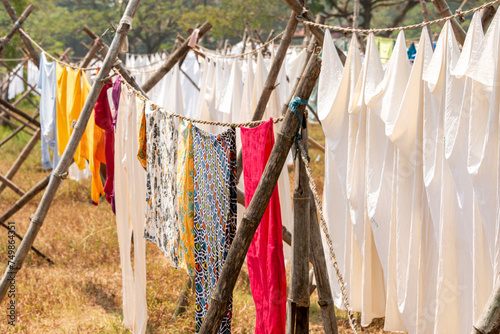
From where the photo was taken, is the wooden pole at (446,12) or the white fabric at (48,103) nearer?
the wooden pole at (446,12)

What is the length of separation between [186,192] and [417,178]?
0.96 metres

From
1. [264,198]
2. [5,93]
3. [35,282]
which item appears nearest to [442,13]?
[264,198]

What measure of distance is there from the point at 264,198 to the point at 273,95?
7.02 feet

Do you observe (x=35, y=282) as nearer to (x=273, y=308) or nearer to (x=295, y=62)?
(x=273, y=308)

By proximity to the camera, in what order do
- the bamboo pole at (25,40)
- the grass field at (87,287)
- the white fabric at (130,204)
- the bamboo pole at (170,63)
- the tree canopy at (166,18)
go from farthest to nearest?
the tree canopy at (166,18) → the bamboo pole at (25,40) → the bamboo pole at (170,63) → the grass field at (87,287) → the white fabric at (130,204)

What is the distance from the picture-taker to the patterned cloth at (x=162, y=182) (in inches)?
103

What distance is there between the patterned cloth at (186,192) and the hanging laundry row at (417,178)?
628mm

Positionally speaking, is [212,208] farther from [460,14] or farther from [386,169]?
[460,14]

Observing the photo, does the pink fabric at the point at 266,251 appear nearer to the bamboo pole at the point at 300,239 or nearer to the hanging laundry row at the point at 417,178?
the bamboo pole at the point at 300,239

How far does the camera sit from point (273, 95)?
411 centimetres

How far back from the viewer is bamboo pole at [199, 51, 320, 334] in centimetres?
205

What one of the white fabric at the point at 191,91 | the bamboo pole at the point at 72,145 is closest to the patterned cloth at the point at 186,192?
the bamboo pole at the point at 72,145

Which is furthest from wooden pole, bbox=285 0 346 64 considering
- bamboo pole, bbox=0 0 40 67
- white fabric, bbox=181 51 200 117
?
Result: white fabric, bbox=181 51 200 117

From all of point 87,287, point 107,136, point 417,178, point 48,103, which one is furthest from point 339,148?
point 48,103
